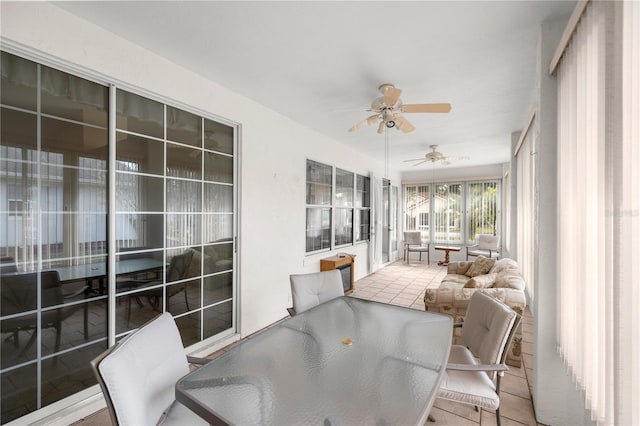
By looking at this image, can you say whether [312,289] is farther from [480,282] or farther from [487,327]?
[480,282]

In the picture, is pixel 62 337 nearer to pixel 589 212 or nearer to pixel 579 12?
pixel 589 212

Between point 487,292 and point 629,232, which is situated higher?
point 629,232

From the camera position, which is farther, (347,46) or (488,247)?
(488,247)

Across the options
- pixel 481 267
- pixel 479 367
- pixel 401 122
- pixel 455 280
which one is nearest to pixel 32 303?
pixel 479 367

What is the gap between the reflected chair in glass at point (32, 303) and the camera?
1.63 metres

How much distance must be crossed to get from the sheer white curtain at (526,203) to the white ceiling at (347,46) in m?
0.64

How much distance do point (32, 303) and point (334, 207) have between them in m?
3.99

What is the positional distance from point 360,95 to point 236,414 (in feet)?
9.85

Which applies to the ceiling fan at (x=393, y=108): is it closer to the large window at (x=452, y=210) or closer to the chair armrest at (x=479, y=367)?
the chair armrest at (x=479, y=367)

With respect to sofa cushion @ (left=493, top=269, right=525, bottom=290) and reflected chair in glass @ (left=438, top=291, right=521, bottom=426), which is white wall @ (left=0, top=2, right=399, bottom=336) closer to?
reflected chair in glass @ (left=438, top=291, right=521, bottom=426)

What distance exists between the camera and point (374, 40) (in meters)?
2.06

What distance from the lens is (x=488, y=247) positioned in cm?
670

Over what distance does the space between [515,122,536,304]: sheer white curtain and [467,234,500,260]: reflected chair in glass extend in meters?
2.28

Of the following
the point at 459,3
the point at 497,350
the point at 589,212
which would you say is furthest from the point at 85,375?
the point at 459,3
